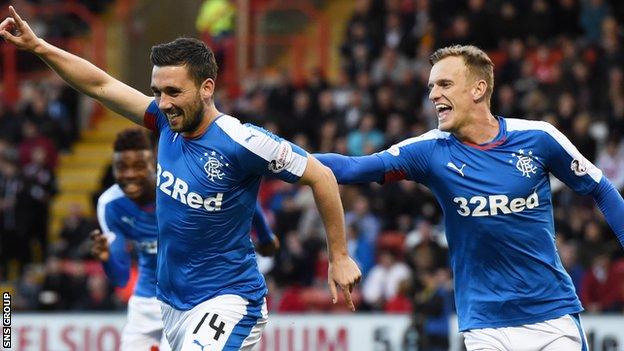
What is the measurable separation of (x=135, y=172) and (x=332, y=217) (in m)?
2.73

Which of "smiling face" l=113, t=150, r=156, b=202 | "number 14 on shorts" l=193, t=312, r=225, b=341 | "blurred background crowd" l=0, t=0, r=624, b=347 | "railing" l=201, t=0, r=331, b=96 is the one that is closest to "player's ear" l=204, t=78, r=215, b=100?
"number 14 on shorts" l=193, t=312, r=225, b=341

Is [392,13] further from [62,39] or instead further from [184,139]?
[184,139]

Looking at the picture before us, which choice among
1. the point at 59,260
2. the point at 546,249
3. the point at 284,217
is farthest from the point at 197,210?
the point at 59,260

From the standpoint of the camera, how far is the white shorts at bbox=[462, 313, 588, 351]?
6539mm

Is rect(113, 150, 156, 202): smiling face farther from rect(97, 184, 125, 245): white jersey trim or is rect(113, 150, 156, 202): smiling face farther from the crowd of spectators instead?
the crowd of spectators

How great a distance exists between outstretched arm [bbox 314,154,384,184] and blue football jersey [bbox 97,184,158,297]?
97.4 inches

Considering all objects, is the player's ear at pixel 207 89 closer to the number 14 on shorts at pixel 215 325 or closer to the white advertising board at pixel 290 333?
the number 14 on shorts at pixel 215 325

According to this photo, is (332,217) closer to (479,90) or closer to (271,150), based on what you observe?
(271,150)

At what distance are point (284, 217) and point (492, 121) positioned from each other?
9802 mm

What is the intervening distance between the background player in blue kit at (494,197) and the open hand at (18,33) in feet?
5.51

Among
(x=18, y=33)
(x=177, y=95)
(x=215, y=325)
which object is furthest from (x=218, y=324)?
(x=18, y=33)

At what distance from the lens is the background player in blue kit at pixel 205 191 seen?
6.45 m

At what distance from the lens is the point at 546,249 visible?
6676mm

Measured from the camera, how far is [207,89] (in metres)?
6.58
